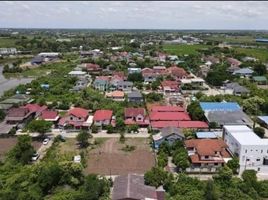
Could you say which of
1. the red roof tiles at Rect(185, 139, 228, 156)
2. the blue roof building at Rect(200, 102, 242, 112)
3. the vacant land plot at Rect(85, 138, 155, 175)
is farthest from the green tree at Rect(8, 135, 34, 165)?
the blue roof building at Rect(200, 102, 242, 112)

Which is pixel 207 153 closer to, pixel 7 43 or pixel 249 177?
pixel 249 177

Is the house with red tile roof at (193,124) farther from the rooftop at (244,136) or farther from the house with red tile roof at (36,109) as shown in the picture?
the house with red tile roof at (36,109)

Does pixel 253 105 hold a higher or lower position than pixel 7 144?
higher

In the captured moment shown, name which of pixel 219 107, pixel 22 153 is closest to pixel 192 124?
pixel 219 107

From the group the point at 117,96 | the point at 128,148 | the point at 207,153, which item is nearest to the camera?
the point at 207,153

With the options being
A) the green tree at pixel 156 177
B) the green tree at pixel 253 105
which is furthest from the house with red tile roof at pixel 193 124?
the green tree at pixel 156 177

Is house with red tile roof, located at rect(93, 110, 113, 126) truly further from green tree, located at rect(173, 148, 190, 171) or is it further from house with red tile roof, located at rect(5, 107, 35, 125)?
green tree, located at rect(173, 148, 190, 171)

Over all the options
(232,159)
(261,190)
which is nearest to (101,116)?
(232,159)
